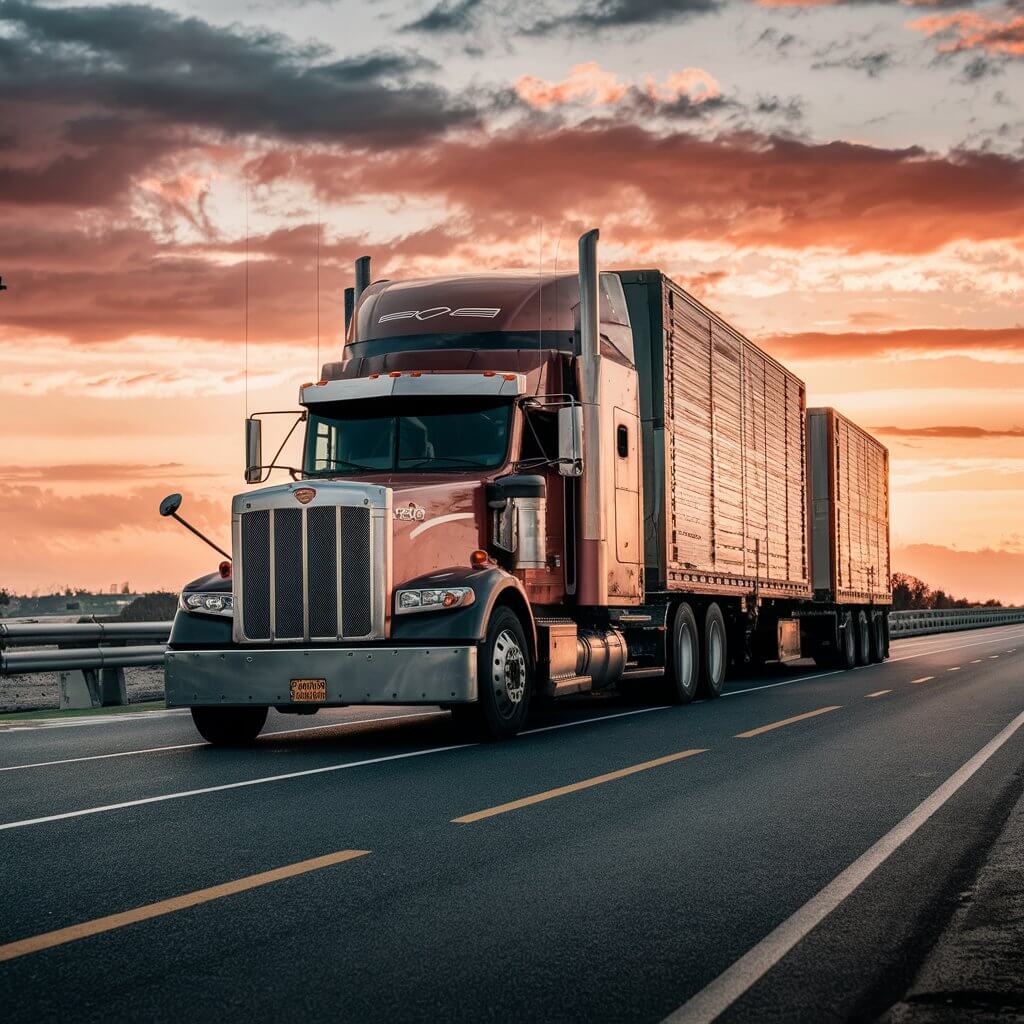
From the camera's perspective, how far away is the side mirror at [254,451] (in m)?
13.6

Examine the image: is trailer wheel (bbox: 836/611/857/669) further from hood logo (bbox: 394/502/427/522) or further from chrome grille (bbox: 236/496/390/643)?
chrome grille (bbox: 236/496/390/643)

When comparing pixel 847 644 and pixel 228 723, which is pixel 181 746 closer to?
pixel 228 723

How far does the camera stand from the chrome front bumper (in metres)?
11.6

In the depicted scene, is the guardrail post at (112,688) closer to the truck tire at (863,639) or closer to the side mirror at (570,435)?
the side mirror at (570,435)

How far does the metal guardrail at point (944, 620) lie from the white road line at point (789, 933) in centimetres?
4470

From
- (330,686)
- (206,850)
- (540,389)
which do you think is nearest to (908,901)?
(206,850)

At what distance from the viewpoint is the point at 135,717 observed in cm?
1577

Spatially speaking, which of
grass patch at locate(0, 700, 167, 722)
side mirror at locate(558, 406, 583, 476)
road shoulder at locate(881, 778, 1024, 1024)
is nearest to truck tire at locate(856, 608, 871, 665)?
grass patch at locate(0, 700, 167, 722)

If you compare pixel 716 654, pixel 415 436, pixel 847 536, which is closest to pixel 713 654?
pixel 716 654

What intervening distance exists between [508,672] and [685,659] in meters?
5.75

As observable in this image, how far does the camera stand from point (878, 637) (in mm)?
32031

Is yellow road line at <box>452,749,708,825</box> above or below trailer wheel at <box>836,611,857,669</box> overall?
below

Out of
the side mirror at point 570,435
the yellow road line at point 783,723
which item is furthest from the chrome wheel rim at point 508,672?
the yellow road line at point 783,723

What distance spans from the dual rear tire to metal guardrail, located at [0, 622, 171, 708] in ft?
20.5
